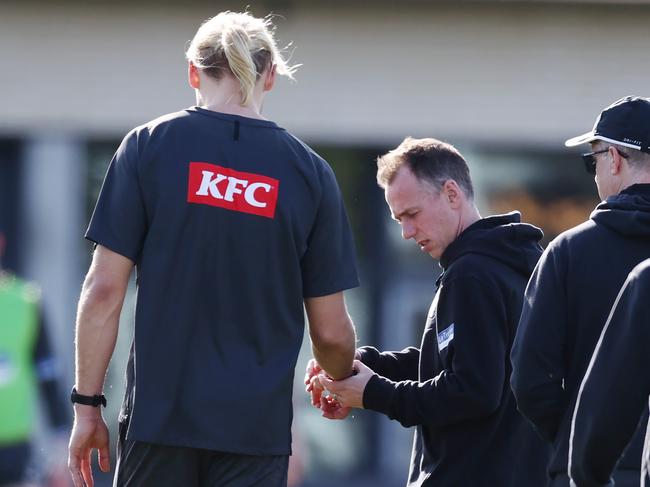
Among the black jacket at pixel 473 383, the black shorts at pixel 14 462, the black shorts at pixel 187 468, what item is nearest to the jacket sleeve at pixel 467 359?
the black jacket at pixel 473 383

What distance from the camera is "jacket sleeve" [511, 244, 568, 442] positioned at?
3482 mm

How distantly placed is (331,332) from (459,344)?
1.33ft

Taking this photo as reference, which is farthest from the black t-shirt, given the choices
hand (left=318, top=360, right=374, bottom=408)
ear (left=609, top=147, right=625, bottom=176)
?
ear (left=609, top=147, right=625, bottom=176)

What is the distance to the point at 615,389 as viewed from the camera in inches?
110

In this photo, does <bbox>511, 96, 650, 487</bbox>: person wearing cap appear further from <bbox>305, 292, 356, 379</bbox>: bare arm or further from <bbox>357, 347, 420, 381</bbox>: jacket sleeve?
<bbox>357, 347, 420, 381</bbox>: jacket sleeve

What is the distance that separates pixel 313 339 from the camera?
3.99 metres

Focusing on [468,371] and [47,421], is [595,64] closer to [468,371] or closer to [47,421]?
[47,421]

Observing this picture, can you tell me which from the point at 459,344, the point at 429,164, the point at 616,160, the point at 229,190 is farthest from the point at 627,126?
the point at 229,190

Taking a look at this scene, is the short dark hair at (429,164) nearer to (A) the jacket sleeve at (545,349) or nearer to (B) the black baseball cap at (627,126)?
(B) the black baseball cap at (627,126)

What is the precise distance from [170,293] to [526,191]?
21.8ft

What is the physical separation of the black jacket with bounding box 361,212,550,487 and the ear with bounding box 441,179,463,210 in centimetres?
11

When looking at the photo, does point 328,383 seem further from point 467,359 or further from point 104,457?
point 104,457

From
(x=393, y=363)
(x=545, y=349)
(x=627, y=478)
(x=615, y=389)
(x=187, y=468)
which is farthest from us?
(x=393, y=363)

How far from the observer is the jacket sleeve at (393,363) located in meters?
4.48
